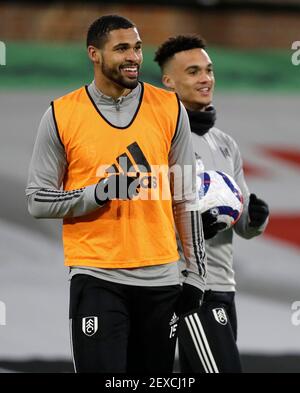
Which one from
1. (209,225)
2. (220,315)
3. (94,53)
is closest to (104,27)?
(94,53)

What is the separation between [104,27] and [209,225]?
80cm

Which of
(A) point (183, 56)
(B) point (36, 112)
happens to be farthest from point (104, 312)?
(B) point (36, 112)

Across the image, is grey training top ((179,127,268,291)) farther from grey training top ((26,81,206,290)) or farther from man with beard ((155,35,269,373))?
grey training top ((26,81,206,290))

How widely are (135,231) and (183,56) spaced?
1082 millimetres

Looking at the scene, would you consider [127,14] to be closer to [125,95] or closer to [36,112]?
[36,112]

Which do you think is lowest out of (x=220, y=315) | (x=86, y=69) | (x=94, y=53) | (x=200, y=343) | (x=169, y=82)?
(x=200, y=343)

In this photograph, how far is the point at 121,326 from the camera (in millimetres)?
3076

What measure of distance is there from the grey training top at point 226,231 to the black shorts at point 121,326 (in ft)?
2.01

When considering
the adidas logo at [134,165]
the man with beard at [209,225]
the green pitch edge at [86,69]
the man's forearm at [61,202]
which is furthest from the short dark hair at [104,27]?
the green pitch edge at [86,69]

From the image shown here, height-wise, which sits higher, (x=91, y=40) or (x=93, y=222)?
(x=91, y=40)

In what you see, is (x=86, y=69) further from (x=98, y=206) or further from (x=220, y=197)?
(x=98, y=206)

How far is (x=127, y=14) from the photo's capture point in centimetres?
653

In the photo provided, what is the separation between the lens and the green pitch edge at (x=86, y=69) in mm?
6070

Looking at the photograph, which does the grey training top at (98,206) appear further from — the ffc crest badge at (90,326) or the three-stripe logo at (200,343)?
the three-stripe logo at (200,343)
